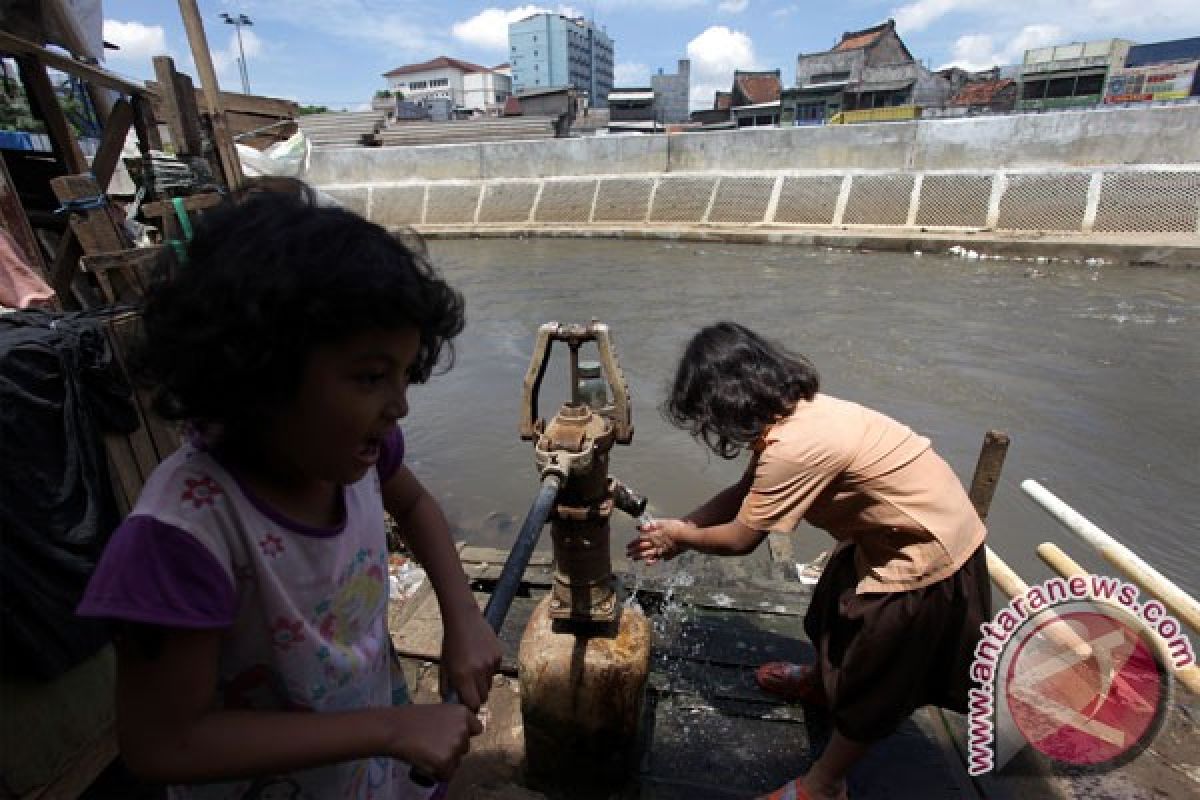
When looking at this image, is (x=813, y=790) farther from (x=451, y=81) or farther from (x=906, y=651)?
(x=451, y=81)

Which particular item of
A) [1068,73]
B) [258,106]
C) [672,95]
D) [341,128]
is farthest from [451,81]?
[258,106]

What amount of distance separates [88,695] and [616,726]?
1.66 metres

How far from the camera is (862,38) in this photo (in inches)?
1560

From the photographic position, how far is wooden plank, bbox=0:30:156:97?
3.11 metres

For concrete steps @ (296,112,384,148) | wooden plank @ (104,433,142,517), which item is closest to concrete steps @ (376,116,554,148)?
concrete steps @ (296,112,384,148)

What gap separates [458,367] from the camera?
851 centimetres

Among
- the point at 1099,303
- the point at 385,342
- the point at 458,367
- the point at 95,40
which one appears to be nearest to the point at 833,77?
the point at 1099,303

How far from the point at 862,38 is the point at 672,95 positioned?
504 inches

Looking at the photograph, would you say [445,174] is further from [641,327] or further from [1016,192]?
[1016,192]

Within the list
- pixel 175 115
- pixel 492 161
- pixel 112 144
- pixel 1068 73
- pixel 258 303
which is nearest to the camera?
pixel 258 303

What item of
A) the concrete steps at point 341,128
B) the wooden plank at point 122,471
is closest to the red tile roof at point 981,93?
the concrete steps at point 341,128

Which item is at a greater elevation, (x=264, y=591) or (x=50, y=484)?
(x=264, y=591)

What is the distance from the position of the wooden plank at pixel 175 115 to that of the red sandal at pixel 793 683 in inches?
188

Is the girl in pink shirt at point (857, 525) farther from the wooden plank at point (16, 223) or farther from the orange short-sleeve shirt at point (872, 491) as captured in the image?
the wooden plank at point (16, 223)
